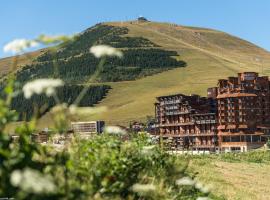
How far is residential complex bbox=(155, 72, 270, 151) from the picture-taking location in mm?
104562

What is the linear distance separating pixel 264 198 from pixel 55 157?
17.3 meters

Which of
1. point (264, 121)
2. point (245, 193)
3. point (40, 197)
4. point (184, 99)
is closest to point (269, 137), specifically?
point (264, 121)

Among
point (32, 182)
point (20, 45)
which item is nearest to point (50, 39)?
point (20, 45)

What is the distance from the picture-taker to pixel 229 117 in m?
108

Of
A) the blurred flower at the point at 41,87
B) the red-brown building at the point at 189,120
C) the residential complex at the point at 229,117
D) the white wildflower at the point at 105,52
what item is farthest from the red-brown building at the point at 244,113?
the blurred flower at the point at 41,87

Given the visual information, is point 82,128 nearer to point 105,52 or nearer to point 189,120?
point 105,52

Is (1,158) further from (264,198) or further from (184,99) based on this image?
(184,99)

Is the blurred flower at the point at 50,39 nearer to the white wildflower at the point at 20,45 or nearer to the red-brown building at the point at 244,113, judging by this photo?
the white wildflower at the point at 20,45

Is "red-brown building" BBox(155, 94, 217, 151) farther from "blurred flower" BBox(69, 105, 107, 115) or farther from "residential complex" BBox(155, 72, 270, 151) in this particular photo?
"blurred flower" BBox(69, 105, 107, 115)

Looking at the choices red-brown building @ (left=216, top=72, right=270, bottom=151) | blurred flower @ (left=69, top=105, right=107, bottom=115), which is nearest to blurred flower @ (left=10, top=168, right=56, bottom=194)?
blurred flower @ (left=69, top=105, right=107, bottom=115)

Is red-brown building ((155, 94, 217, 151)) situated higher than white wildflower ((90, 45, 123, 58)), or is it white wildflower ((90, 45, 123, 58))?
white wildflower ((90, 45, 123, 58))

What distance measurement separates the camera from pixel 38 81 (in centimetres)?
570

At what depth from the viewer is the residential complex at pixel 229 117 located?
104562mm

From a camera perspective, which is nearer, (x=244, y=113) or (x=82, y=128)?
(x=82, y=128)
